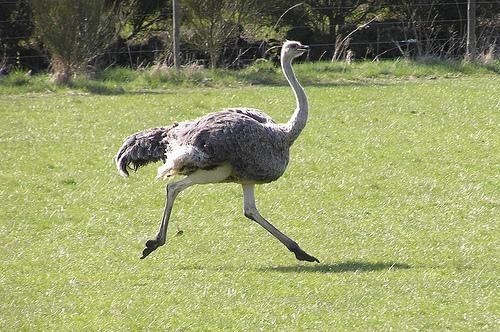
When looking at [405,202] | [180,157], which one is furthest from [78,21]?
[180,157]

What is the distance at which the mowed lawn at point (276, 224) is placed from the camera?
293 inches

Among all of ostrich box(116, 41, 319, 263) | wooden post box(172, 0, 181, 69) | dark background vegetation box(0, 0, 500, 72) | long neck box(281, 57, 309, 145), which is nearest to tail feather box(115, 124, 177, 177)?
ostrich box(116, 41, 319, 263)

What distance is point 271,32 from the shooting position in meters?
21.0

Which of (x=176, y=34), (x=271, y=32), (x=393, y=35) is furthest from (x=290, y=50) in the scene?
(x=393, y=35)

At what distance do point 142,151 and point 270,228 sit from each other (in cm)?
108

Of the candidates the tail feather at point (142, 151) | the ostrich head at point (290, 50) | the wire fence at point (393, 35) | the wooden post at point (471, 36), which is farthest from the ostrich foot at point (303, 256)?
the wire fence at point (393, 35)

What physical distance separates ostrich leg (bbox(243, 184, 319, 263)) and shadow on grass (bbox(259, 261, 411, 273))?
92 mm

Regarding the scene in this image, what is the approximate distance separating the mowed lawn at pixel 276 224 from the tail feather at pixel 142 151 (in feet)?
2.15

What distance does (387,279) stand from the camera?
8.05 metres

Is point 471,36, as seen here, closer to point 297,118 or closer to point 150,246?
point 297,118

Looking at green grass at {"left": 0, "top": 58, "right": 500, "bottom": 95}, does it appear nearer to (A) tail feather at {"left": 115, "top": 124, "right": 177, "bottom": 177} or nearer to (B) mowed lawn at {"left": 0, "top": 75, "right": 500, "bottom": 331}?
(B) mowed lawn at {"left": 0, "top": 75, "right": 500, "bottom": 331}

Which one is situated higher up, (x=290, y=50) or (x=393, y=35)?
(x=290, y=50)

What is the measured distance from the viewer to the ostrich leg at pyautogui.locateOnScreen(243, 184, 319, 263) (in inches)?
343

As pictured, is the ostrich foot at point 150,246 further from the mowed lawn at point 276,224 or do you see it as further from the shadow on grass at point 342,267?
the shadow on grass at point 342,267
